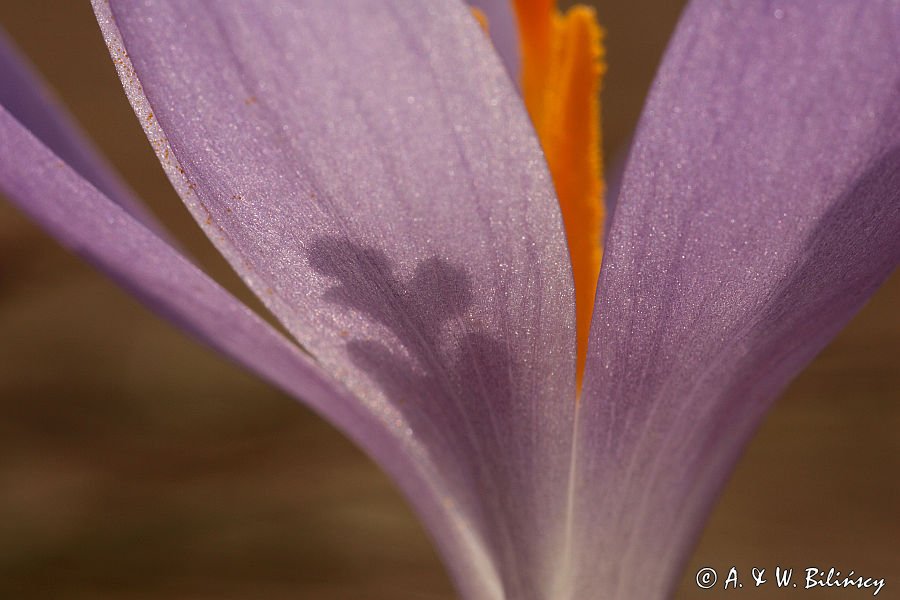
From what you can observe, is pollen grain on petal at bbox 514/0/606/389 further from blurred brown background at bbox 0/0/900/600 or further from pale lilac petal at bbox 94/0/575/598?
blurred brown background at bbox 0/0/900/600

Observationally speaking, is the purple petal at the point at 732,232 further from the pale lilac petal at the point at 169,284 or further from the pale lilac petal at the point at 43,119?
the pale lilac petal at the point at 43,119

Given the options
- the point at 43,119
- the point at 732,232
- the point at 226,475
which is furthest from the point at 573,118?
the point at 226,475

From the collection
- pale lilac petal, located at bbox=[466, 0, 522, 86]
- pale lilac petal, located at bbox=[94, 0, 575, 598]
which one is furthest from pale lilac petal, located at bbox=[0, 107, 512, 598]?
pale lilac petal, located at bbox=[466, 0, 522, 86]

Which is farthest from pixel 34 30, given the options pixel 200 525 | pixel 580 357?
pixel 580 357

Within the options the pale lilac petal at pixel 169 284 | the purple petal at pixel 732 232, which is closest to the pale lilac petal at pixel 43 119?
the pale lilac petal at pixel 169 284

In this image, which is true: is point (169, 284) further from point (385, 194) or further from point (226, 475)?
point (226, 475)

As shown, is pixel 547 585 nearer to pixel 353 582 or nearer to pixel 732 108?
pixel 732 108

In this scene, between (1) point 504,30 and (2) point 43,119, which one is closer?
(2) point 43,119
